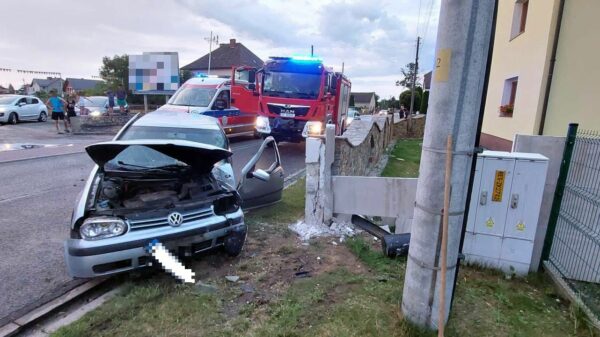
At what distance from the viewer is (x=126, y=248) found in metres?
3.46

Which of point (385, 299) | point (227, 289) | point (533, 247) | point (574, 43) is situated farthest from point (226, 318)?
point (574, 43)

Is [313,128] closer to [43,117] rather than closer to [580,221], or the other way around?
[580,221]

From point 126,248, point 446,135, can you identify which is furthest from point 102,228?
point 446,135

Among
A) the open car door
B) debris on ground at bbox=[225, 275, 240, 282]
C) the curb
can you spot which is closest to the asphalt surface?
the curb

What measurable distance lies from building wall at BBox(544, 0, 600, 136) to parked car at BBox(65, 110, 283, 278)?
8877 mm

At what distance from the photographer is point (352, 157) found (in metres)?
6.76

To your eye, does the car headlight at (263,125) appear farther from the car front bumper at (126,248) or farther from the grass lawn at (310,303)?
the car front bumper at (126,248)

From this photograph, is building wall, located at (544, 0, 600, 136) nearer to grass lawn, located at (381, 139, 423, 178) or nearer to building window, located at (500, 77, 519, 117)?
building window, located at (500, 77, 519, 117)

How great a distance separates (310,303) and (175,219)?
62.5 inches

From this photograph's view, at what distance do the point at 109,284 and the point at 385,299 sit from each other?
9.02 feet

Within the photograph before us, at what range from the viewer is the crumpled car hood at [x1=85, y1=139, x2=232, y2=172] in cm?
379

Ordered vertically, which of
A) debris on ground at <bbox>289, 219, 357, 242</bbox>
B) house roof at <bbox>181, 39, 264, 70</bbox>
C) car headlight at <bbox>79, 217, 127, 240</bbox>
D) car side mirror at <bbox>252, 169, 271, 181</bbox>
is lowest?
debris on ground at <bbox>289, 219, 357, 242</bbox>

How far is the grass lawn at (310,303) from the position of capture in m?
2.96

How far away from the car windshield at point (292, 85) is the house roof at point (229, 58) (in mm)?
36538
